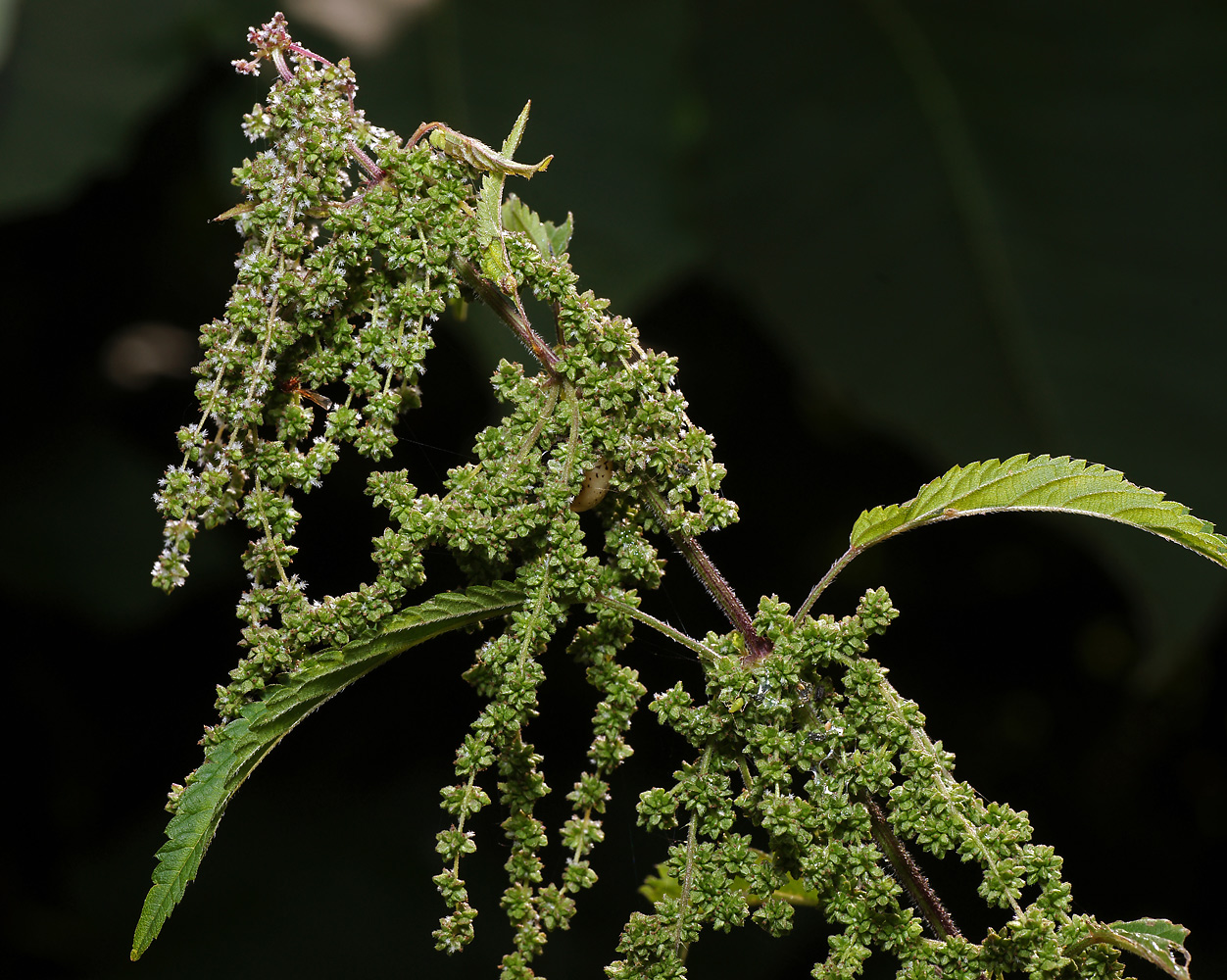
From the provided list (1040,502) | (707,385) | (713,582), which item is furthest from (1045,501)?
(707,385)

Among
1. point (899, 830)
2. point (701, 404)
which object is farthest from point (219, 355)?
point (701, 404)

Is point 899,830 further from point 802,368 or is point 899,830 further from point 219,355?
point 802,368

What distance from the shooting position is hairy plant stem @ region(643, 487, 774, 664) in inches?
26.0

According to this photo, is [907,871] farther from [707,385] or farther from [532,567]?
[707,385]

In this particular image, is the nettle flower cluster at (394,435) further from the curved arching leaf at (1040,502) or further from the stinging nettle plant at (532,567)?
the curved arching leaf at (1040,502)

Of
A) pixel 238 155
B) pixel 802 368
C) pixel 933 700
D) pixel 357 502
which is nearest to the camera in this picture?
pixel 238 155

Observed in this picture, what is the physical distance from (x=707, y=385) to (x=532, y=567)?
194 cm

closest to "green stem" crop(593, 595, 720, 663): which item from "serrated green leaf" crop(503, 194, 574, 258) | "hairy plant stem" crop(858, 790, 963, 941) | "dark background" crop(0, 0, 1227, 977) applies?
"hairy plant stem" crop(858, 790, 963, 941)

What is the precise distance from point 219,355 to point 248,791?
225 centimetres

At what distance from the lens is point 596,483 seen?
67 centimetres

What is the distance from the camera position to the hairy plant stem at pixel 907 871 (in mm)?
644

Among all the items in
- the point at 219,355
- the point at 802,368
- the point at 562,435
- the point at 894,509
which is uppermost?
the point at 802,368

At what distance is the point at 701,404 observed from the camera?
2.55 metres

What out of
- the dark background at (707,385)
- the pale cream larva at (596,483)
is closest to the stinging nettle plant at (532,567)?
the pale cream larva at (596,483)
